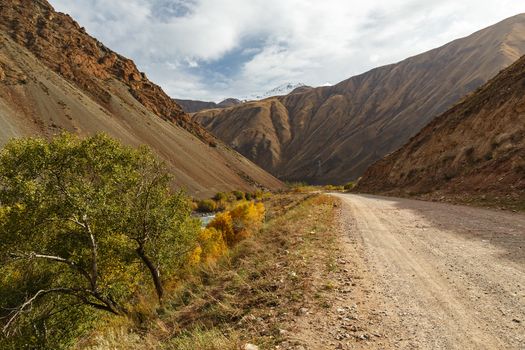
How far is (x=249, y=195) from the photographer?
114375 millimetres

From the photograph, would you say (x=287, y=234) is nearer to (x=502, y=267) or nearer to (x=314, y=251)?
(x=314, y=251)

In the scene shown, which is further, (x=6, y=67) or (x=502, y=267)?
(x=6, y=67)

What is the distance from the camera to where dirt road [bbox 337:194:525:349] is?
531 cm

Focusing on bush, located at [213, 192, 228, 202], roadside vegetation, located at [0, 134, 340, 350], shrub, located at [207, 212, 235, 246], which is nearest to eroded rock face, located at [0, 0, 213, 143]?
bush, located at [213, 192, 228, 202]

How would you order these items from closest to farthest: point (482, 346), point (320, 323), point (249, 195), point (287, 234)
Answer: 1. point (482, 346)
2. point (320, 323)
3. point (287, 234)
4. point (249, 195)

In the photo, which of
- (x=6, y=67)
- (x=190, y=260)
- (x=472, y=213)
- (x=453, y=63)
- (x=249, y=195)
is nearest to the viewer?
(x=472, y=213)

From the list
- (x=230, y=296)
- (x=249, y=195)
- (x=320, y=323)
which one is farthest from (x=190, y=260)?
(x=249, y=195)

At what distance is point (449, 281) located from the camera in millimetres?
7480

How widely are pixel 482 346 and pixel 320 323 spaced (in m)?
2.45

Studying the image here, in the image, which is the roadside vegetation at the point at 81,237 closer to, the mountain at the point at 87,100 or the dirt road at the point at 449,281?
the dirt road at the point at 449,281

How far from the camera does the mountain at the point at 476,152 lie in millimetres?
20938

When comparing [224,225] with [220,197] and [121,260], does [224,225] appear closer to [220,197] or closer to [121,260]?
[121,260]

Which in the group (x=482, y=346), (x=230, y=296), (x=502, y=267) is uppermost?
(x=502, y=267)

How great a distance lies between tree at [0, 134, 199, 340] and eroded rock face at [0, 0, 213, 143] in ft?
393
